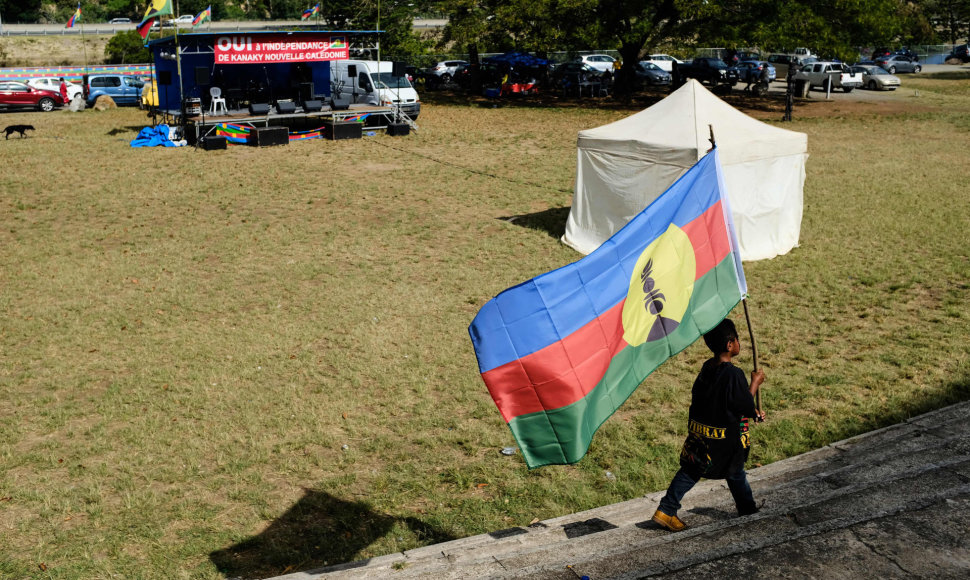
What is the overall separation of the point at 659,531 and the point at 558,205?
12397 millimetres

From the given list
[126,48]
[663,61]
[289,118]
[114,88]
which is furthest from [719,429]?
[126,48]

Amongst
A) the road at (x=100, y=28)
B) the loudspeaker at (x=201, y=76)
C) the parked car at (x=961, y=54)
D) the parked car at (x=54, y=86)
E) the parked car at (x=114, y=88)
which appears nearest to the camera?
the loudspeaker at (x=201, y=76)

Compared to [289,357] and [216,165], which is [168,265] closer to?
[289,357]

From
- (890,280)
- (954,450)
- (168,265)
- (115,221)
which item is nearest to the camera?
(954,450)

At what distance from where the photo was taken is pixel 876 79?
140 feet

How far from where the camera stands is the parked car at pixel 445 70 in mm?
44688

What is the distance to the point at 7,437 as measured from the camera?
26.0ft

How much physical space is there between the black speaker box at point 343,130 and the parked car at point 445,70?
18754 mm

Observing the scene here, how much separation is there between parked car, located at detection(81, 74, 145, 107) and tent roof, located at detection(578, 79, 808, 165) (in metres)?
28.5

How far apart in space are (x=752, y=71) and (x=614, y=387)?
42873 mm

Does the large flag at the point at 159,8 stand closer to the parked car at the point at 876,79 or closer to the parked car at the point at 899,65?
the parked car at the point at 876,79

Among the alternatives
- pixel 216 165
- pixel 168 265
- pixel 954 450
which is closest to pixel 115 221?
pixel 168 265

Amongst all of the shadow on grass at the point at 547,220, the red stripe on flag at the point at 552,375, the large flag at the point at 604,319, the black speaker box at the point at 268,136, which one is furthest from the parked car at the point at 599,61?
the red stripe on flag at the point at 552,375

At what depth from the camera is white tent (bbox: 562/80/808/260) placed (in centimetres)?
1309
